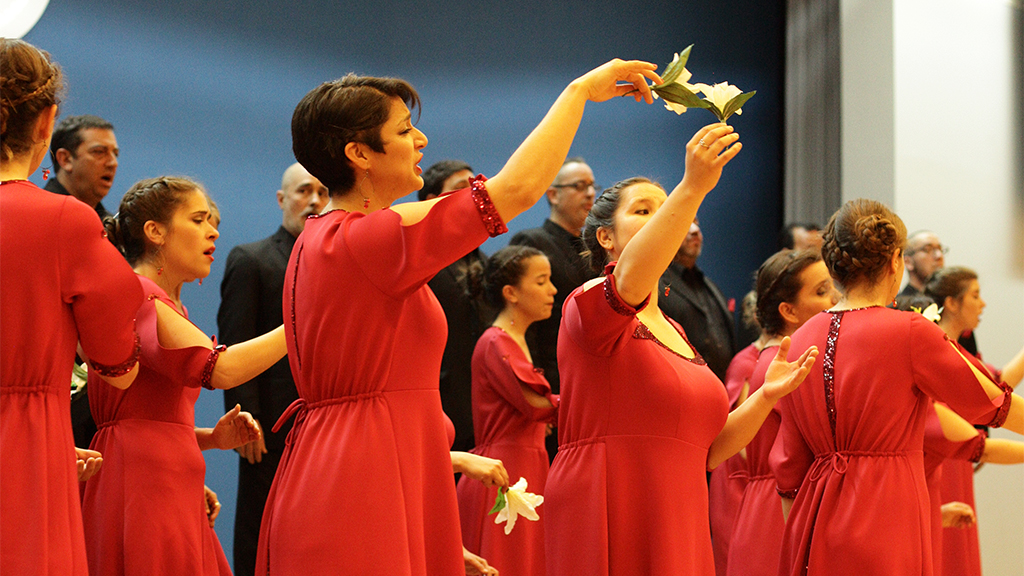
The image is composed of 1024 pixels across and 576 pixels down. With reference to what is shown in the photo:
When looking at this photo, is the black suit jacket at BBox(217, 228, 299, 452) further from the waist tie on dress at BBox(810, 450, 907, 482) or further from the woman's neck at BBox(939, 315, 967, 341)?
the woman's neck at BBox(939, 315, 967, 341)

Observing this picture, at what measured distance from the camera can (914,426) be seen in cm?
284

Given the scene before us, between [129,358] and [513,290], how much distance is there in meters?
2.39

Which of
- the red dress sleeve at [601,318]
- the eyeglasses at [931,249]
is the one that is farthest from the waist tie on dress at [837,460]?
the eyeglasses at [931,249]

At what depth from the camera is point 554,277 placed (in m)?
4.95

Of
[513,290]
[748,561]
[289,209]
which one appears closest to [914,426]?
[748,561]

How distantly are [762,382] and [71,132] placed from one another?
2.89 m

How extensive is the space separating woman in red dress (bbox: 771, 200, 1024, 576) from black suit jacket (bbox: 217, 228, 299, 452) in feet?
7.58

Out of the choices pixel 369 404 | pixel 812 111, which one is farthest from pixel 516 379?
pixel 812 111

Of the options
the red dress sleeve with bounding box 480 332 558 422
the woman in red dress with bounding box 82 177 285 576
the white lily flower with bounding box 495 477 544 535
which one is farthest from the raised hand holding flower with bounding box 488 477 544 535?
the red dress sleeve with bounding box 480 332 558 422

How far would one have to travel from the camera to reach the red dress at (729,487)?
4.07 metres

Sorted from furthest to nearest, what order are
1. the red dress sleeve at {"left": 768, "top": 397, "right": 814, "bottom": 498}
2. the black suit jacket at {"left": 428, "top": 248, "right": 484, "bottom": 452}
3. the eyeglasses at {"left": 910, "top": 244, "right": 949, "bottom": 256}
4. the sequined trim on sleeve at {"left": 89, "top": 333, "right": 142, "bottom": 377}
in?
the eyeglasses at {"left": 910, "top": 244, "right": 949, "bottom": 256}, the black suit jacket at {"left": 428, "top": 248, "right": 484, "bottom": 452}, the red dress sleeve at {"left": 768, "top": 397, "right": 814, "bottom": 498}, the sequined trim on sleeve at {"left": 89, "top": 333, "right": 142, "bottom": 377}

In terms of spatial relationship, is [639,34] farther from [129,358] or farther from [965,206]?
[129,358]

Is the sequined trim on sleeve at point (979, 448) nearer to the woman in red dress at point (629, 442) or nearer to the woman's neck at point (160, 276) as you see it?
the woman in red dress at point (629, 442)

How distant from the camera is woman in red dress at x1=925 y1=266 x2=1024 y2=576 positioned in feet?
14.2
